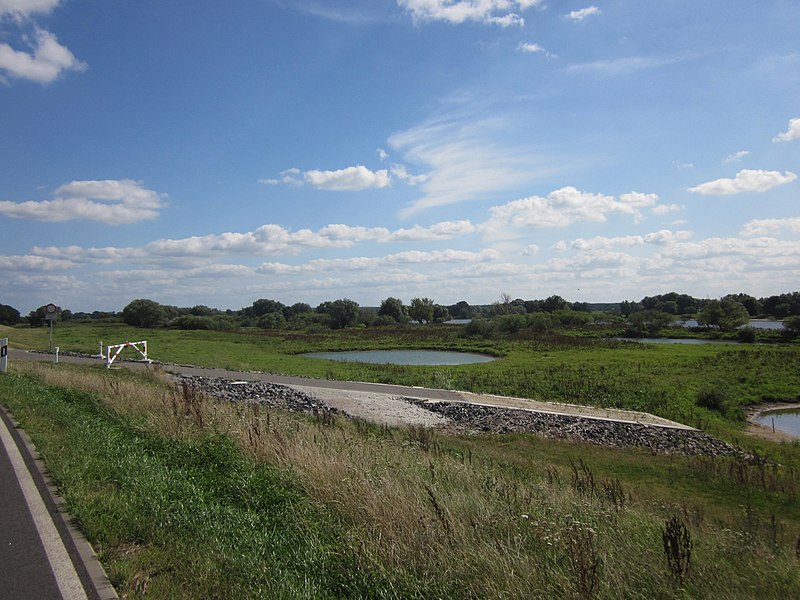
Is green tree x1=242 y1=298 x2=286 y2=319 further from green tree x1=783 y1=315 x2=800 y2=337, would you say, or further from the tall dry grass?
the tall dry grass

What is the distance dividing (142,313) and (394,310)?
63344mm

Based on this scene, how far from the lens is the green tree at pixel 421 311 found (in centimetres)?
14800

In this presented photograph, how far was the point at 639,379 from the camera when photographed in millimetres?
34031

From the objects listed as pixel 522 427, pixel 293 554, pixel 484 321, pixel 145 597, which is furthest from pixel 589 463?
pixel 484 321

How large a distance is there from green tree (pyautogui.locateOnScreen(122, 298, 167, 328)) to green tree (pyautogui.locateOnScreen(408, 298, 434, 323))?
69.5 metres

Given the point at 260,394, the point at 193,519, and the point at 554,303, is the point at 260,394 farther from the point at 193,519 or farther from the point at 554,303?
the point at 554,303

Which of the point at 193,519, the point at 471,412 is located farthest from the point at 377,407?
the point at 193,519

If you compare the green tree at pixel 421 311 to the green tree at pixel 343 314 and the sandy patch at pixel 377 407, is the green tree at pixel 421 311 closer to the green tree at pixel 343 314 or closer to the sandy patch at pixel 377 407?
the green tree at pixel 343 314

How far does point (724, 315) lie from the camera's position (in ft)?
290

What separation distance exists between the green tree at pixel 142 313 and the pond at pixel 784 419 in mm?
88247

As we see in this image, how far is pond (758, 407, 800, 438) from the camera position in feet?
87.5

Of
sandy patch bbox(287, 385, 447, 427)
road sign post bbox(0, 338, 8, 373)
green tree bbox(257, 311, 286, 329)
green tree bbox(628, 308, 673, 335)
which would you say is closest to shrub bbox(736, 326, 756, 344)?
green tree bbox(628, 308, 673, 335)

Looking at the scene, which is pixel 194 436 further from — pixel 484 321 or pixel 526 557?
pixel 484 321

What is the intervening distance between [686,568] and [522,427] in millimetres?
15681
